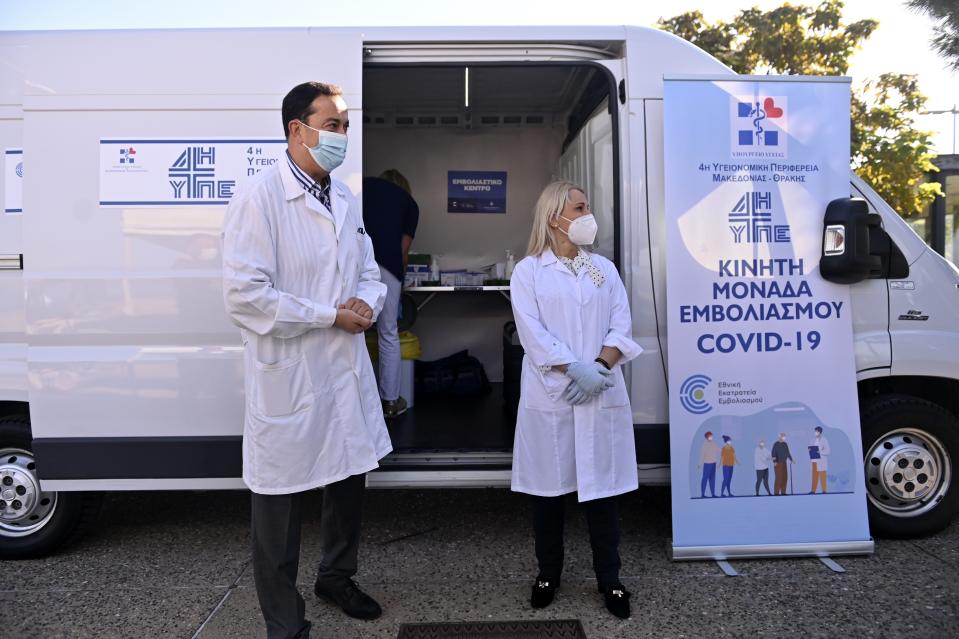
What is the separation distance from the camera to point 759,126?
3.52 metres

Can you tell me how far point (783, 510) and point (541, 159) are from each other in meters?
3.91

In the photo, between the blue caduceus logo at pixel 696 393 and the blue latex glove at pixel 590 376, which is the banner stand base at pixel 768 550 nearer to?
the blue caduceus logo at pixel 696 393

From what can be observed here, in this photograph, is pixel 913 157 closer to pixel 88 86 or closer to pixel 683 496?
pixel 683 496

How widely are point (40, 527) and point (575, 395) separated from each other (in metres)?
2.98

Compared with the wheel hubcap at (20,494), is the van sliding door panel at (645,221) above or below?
above

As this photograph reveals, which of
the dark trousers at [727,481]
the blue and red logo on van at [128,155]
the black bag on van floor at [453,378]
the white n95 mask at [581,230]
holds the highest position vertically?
the blue and red logo on van at [128,155]

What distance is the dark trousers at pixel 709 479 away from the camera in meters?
3.50

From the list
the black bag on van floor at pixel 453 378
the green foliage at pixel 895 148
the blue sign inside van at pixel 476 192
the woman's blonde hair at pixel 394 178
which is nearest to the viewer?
the woman's blonde hair at pixel 394 178

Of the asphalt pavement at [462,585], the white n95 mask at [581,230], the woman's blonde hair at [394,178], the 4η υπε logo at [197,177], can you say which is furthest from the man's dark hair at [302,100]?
the woman's blonde hair at [394,178]

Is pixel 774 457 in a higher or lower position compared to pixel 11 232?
lower

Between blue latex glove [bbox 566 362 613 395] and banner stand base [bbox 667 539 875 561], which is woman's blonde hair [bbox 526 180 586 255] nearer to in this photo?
blue latex glove [bbox 566 362 613 395]

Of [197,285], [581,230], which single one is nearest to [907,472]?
[581,230]

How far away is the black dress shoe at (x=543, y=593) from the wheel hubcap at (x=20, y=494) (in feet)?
8.52

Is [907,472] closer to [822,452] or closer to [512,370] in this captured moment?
[822,452]
